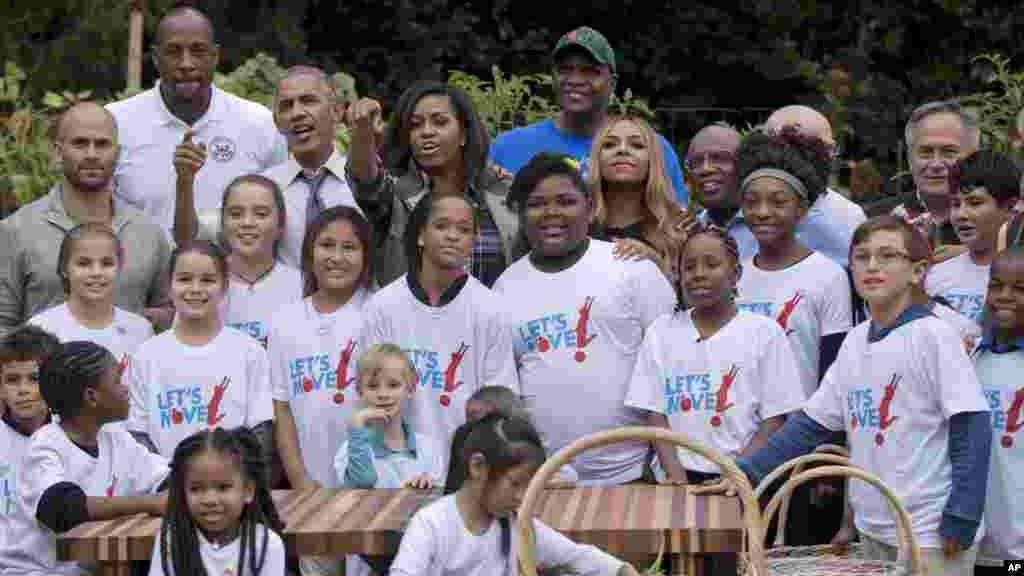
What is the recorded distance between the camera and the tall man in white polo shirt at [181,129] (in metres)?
7.96

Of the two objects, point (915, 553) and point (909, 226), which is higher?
point (909, 226)

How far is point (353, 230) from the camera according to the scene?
7.10 metres

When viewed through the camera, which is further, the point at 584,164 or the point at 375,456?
the point at 584,164

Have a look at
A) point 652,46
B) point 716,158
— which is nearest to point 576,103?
point 716,158

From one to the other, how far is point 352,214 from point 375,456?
956 mm

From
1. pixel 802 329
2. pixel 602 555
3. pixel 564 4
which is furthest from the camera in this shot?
pixel 564 4

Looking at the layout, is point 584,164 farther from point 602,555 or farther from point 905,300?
point 602,555

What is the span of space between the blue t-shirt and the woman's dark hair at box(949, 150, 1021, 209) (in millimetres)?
1193

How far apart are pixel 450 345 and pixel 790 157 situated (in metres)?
1.42

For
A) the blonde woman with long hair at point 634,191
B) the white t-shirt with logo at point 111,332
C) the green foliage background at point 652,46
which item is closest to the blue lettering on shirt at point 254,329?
the white t-shirt with logo at point 111,332

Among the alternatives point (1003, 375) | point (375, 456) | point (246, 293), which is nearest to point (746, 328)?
point (1003, 375)

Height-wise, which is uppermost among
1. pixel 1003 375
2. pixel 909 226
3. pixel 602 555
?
pixel 909 226

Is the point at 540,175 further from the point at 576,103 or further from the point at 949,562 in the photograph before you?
the point at 949,562

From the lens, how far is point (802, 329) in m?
7.03
